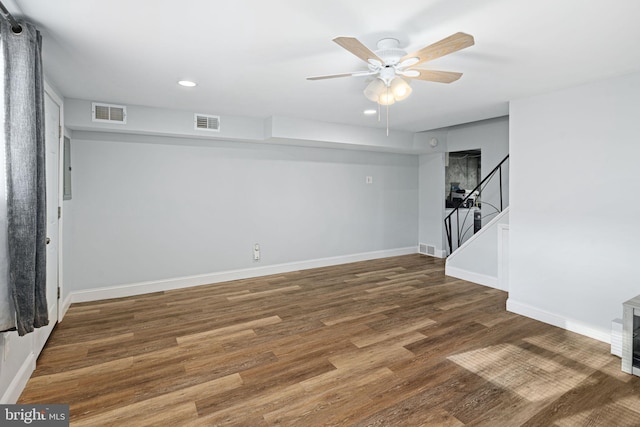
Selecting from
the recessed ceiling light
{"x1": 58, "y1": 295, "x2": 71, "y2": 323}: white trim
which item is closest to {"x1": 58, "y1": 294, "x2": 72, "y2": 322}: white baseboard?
{"x1": 58, "y1": 295, "x2": 71, "y2": 323}: white trim

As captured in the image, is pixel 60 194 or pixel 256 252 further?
pixel 256 252

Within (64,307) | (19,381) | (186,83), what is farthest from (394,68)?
(64,307)

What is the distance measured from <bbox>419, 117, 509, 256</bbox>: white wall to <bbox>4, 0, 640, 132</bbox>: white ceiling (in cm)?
235

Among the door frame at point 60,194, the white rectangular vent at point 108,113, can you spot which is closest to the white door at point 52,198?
the door frame at point 60,194

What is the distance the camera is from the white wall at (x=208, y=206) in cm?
417

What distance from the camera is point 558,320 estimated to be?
11.1ft

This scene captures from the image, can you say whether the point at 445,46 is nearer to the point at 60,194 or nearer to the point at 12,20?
the point at 12,20

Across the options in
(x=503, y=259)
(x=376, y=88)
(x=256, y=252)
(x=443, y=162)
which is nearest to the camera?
(x=376, y=88)

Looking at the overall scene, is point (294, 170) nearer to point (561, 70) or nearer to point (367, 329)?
point (367, 329)

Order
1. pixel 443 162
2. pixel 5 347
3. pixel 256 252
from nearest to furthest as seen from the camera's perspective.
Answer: pixel 5 347 < pixel 256 252 < pixel 443 162

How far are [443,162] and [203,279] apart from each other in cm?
488

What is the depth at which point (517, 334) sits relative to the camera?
3193mm

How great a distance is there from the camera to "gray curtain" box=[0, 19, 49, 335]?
188cm

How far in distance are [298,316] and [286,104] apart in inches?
95.7
